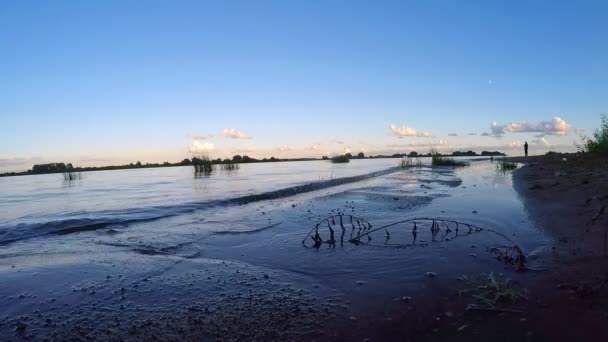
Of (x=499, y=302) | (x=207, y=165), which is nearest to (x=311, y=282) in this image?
(x=499, y=302)

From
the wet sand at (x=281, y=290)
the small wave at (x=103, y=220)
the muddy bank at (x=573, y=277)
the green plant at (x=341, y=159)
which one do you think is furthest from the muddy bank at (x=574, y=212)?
the green plant at (x=341, y=159)

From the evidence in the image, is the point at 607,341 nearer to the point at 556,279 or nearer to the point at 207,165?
the point at 556,279

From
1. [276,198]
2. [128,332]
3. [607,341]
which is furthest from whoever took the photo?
[276,198]

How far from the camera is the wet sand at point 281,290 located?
2617mm

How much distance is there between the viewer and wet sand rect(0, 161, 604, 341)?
2617mm

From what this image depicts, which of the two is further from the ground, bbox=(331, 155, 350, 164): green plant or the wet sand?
bbox=(331, 155, 350, 164): green plant

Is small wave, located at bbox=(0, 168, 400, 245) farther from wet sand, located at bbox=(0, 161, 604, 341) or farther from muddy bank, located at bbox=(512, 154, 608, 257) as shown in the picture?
muddy bank, located at bbox=(512, 154, 608, 257)

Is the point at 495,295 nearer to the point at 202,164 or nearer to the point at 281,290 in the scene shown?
the point at 281,290

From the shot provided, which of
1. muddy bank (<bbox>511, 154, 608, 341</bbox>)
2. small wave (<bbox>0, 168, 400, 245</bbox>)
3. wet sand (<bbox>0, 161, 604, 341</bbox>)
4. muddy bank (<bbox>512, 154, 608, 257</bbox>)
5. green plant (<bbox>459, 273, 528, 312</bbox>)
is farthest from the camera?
small wave (<bbox>0, 168, 400, 245</bbox>)

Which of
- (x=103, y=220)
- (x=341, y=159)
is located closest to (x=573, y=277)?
(x=103, y=220)

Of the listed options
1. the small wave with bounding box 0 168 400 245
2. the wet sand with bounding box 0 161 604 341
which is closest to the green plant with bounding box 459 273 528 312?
the wet sand with bounding box 0 161 604 341

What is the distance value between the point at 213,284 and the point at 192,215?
5650 mm

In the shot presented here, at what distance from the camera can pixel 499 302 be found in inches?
114

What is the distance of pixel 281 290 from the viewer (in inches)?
138
